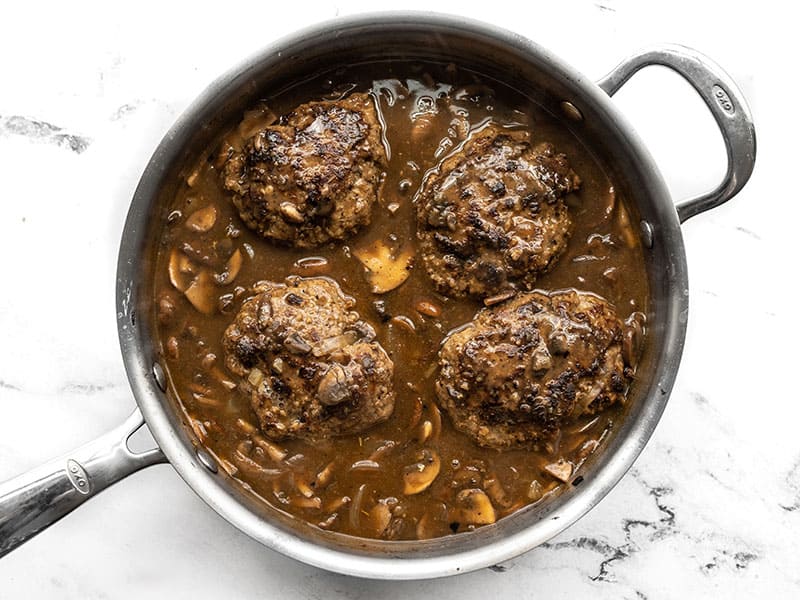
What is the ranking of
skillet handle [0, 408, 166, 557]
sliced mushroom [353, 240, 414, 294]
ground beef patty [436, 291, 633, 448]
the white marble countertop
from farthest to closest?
the white marble countertop
sliced mushroom [353, 240, 414, 294]
ground beef patty [436, 291, 633, 448]
skillet handle [0, 408, 166, 557]

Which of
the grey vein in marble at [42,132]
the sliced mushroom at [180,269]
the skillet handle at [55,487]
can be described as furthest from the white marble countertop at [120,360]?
the skillet handle at [55,487]

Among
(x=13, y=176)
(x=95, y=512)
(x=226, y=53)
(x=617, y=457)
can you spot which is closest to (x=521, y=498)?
(x=617, y=457)

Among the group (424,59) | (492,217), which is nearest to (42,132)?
(424,59)

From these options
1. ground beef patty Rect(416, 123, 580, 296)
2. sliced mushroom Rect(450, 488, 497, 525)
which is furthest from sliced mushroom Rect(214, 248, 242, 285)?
sliced mushroom Rect(450, 488, 497, 525)

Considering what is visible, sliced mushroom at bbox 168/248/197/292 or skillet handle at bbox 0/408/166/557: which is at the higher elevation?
sliced mushroom at bbox 168/248/197/292

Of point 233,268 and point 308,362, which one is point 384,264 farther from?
point 233,268

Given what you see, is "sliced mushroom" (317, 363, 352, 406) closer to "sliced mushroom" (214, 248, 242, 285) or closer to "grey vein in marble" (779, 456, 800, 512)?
"sliced mushroom" (214, 248, 242, 285)

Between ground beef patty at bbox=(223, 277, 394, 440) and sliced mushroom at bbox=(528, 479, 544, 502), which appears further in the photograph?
sliced mushroom at bbox=(528, 479, 544, 502)

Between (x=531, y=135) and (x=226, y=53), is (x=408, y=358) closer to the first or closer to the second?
(x=531, y=135)
